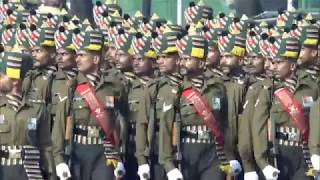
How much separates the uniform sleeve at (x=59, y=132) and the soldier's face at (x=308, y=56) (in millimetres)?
2869

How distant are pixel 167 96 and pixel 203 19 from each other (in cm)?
413

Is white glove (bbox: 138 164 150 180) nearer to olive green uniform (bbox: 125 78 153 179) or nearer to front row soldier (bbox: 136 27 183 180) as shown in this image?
front row soldier (bbox: 136 27 183 180)

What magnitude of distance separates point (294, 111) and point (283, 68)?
2.21 feet

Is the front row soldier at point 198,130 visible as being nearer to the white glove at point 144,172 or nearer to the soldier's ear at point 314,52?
the white glove at point 144,172

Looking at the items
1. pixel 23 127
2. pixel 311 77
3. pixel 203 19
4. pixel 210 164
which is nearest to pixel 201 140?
pixel 210 164

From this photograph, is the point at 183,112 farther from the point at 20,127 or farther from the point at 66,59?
the point at 20,127

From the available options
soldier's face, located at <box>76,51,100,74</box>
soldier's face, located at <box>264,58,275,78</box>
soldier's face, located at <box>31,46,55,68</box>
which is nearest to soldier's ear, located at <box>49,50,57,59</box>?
soldier's face, located at <box>31,46,55,68</box>

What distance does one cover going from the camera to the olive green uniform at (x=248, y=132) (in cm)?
1905

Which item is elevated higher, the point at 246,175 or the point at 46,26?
the point at 46,26

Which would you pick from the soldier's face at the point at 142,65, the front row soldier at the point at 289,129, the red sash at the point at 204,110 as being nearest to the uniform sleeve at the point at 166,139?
the red sash at the point at 204,110

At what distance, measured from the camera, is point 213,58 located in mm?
20672

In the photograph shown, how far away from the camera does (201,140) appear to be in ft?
62.6

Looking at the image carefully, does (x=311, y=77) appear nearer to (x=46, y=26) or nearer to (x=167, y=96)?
(x=167, y=96)

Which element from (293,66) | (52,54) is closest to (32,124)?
(293,66)
